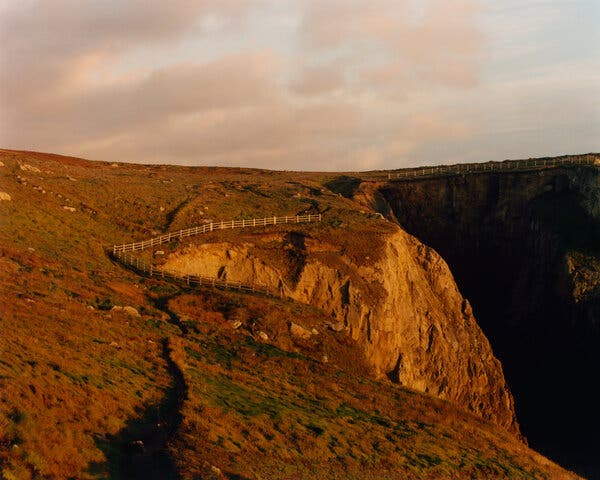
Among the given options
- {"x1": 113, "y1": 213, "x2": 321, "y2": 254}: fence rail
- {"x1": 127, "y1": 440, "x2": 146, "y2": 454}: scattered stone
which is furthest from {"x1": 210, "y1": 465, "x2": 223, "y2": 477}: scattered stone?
{"x1": 113, "y1": 213, "x2": 321, "y2": 254}: fence rail

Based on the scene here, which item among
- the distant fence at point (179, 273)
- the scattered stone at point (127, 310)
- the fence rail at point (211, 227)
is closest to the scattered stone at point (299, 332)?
the distant fence at point (179, 273)

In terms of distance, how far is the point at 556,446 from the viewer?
60.8 m

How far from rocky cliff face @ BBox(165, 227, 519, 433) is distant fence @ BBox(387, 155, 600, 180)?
2446 cm

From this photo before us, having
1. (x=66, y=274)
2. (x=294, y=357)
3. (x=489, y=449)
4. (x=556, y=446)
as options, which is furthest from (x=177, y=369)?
(x=556, y=446)

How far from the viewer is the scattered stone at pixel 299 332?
45.3 m

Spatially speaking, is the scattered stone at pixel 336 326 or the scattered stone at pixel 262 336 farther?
the scattered stone at pixel 336 326

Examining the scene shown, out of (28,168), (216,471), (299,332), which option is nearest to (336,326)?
(299,332)

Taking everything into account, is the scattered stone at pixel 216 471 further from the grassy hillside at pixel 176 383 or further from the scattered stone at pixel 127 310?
the scattered stone at pixel 127 310

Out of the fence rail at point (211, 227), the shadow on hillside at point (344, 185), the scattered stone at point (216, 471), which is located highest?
the shadow on hillside at point (344, 185)

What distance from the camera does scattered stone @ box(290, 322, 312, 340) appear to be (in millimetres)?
45344

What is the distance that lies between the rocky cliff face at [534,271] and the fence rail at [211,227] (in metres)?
15.5

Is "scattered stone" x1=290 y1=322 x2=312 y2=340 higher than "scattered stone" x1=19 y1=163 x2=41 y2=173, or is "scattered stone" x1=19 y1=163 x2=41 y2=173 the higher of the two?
"scattered stone" x1=19 y1=163 x2=41 y2=173

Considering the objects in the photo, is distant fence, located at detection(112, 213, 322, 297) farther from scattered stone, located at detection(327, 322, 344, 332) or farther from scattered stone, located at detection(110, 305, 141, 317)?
scattered stone, located at detection(110, 305, 141, 317)

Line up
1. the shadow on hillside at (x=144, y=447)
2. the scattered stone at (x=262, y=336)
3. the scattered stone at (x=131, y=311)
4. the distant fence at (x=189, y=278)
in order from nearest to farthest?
the shadow on hillside at (x=144, y=447) < the scattered stone at (x=131, y=311) < the scattered stone at (x=262, y=336) < the distant fence at (x=189, y=278)
